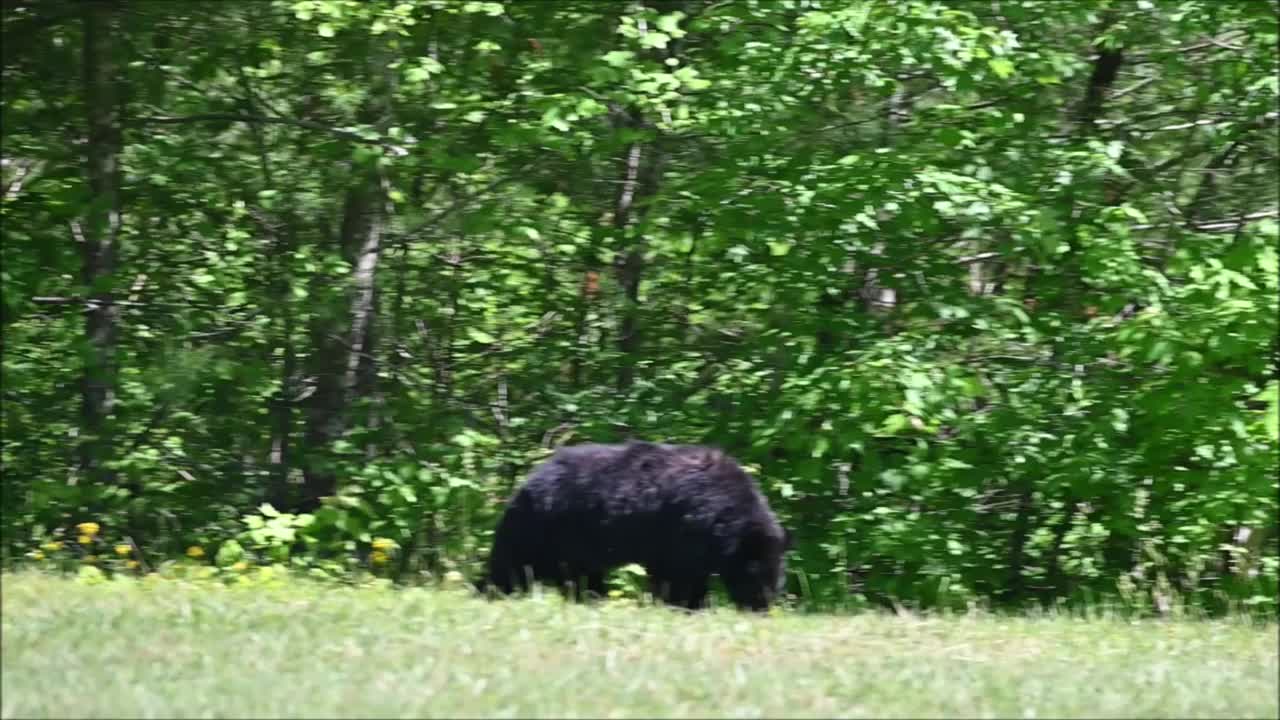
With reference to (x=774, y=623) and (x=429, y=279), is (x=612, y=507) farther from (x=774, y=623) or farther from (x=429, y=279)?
(x=429, y=279)

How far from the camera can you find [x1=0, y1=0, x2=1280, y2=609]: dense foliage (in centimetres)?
1238

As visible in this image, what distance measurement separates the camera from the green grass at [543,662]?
6742mm

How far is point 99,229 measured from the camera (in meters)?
12.9

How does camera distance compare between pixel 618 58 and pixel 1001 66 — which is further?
pixel 618 58

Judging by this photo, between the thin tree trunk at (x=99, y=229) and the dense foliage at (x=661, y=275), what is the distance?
3 centimetres

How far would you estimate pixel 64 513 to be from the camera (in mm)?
13758

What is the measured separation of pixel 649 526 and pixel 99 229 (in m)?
5.33

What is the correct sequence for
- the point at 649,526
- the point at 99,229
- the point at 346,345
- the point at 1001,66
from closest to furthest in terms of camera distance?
the point at 649,526, the point at 1001,66, the point at 99,229, the point at 346,345

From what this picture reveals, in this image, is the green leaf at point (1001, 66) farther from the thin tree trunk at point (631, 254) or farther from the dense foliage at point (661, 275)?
the thin tree trunk at point (631, 254)

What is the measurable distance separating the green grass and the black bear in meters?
1.08

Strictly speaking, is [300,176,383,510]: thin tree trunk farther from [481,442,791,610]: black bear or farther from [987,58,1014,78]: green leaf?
[987,58,1014,78]: green leaf

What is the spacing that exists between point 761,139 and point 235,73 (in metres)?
4.31

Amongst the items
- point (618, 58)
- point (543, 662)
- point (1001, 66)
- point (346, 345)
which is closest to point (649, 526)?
point (543, 662)

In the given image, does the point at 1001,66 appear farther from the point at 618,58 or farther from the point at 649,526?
the point at 649,526
